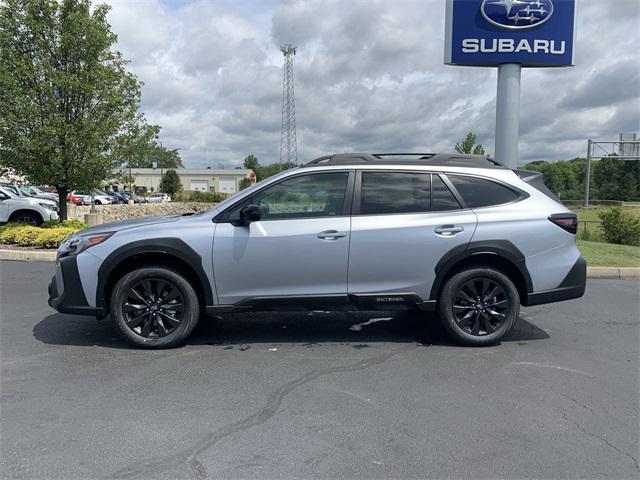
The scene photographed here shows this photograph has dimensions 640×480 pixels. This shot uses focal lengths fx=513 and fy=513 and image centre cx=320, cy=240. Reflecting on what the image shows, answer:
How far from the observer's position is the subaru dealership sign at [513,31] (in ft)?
40.3

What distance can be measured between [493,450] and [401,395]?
92cm

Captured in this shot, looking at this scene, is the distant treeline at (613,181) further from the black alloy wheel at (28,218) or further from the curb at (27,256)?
the curb at (27,256)

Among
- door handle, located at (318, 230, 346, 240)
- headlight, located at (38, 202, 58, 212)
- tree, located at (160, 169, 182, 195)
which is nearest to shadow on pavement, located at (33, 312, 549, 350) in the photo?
door handle, located at (318, 230, 346, 240)

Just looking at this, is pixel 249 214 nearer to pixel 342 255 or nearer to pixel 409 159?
pixel 342 255

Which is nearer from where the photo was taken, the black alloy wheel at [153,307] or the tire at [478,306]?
the black alloy wheel at [153,307]

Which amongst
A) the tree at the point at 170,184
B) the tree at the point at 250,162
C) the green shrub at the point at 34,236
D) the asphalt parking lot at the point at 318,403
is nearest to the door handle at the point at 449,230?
the asphalt parking lot at the point at 318,403

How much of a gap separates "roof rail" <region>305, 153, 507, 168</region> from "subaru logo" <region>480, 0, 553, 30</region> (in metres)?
8.36

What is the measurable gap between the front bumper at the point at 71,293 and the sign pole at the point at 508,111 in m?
10.8

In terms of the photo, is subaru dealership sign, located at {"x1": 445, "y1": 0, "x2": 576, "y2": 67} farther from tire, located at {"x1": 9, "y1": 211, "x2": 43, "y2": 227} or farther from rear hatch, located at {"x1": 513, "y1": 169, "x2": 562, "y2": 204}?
tire, located at {"x1": 9, "y1": 211, "x2": 43, "y2": 227}

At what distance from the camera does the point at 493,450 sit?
124 inches

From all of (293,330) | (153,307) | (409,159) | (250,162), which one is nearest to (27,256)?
(153,307)

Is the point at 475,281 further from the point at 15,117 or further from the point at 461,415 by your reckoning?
the point at 15,117

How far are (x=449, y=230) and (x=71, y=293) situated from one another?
3679mm

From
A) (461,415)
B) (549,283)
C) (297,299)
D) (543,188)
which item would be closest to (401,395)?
(461,415)
